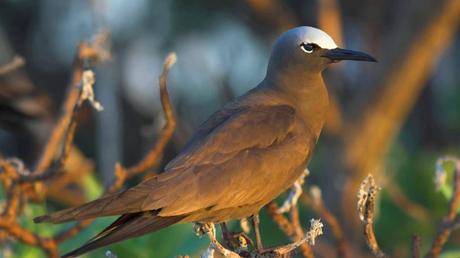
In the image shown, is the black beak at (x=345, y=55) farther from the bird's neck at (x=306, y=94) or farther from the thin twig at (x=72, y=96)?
the thin twig at (x=72, y=96)

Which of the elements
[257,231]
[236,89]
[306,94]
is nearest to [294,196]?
[257,231]

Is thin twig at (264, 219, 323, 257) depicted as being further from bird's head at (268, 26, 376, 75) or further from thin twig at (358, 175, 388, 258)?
bird's head at (268, 26, 376, 75)

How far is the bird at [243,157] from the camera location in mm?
3041

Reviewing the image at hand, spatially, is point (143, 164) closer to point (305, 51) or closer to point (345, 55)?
point (305, 51)

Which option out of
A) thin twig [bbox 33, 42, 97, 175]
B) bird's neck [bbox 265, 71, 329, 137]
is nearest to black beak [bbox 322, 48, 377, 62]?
bird's neck [bbox 265, 71, 329, 137]

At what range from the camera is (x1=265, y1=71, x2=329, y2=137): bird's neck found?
359 cm

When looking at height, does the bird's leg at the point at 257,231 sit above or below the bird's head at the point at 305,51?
below

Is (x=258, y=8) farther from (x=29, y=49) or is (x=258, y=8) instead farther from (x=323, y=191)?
(x=29, y=49)

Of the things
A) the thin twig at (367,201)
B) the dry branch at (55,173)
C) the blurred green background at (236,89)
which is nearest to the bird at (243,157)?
the dry branch at (55,173)

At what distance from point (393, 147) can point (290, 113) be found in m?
5.13

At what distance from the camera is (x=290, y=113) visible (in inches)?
138

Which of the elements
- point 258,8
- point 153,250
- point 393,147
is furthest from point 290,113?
point 393,147

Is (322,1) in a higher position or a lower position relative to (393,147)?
higher

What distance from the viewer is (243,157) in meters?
3.32
